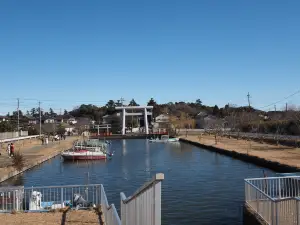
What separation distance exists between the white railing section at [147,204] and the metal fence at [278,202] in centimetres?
436

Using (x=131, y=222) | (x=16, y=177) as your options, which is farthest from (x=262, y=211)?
(x=16, y=177)

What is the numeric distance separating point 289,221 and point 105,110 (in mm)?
132856

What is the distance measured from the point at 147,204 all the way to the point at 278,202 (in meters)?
5.71

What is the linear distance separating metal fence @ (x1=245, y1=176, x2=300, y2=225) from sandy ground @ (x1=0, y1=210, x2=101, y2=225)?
469cm

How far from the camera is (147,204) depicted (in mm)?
4664

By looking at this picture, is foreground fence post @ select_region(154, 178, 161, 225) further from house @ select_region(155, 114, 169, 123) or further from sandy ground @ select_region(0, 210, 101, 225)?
house @ select_region(155, 114, 169, 123)

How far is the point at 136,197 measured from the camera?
541cm

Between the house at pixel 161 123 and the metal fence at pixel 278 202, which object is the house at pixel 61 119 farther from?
the metal fence at pixel 278 202

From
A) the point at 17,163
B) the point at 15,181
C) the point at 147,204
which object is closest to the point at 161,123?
the point at 17,163

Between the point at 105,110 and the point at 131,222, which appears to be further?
the point at 105,110

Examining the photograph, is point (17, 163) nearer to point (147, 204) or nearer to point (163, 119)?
point (147, 204)

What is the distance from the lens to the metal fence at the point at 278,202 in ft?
30.3

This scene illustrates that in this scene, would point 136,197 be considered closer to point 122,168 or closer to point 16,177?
point 16,177

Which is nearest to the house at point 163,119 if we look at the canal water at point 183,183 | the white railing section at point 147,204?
the canal water at point 183,183
